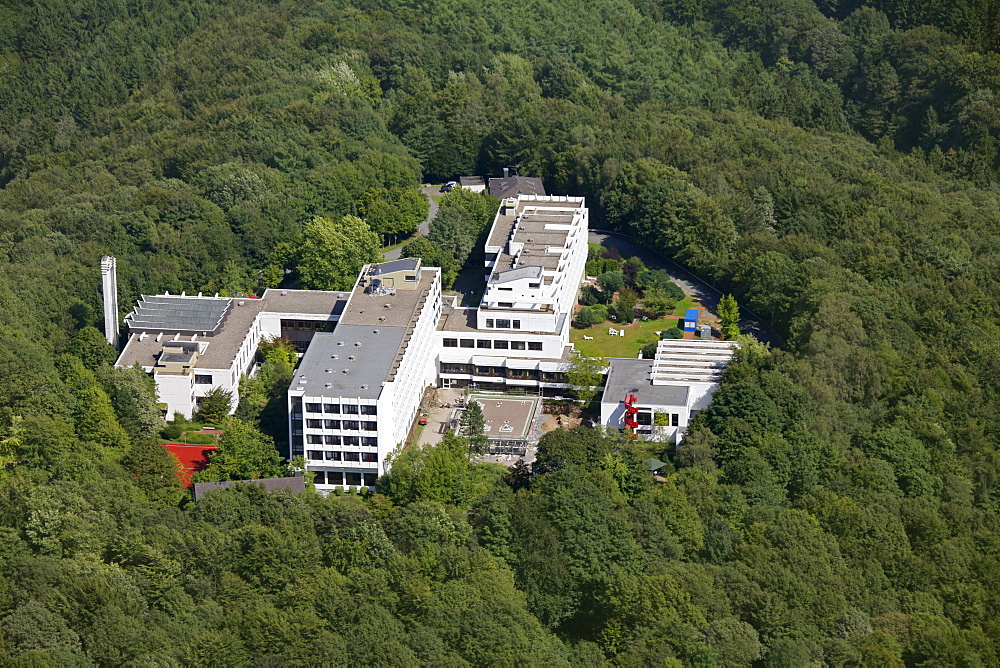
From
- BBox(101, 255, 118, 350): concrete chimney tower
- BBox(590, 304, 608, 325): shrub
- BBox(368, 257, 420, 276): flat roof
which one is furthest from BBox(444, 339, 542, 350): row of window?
BBox(101, 255, 118, 350): concrete chimney tower

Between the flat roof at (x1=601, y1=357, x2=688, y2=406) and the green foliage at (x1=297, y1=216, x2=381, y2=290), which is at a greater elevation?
the flat roof at (x1=601, y1=357, x2=688, y2=406)

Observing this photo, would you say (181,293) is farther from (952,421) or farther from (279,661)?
(952,421)

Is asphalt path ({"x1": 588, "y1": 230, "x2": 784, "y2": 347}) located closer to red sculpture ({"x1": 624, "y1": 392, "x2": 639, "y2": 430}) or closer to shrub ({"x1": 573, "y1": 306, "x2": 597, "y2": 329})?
shrub ({"x1": 573, "y1": 306, "x2": 597, "y2": 329})

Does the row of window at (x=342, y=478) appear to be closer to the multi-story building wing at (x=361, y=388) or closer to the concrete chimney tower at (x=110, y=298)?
the multi-story building wing at (x=361, y=388)

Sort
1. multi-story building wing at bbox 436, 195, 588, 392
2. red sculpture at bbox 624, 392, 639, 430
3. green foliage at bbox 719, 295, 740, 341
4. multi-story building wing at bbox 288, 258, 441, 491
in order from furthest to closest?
green foliage at bbox 719, 295, 740, 341 → multi-story building wing at bbox 436, 195, 588, 392 → red sculpture at bbox 624, 392, 639, 430 → multi-story building wing at bbox 288, 258, 441, 491

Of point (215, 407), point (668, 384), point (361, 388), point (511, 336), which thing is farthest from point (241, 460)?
point (668, 384)

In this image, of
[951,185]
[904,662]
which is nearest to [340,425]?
[904,662]
